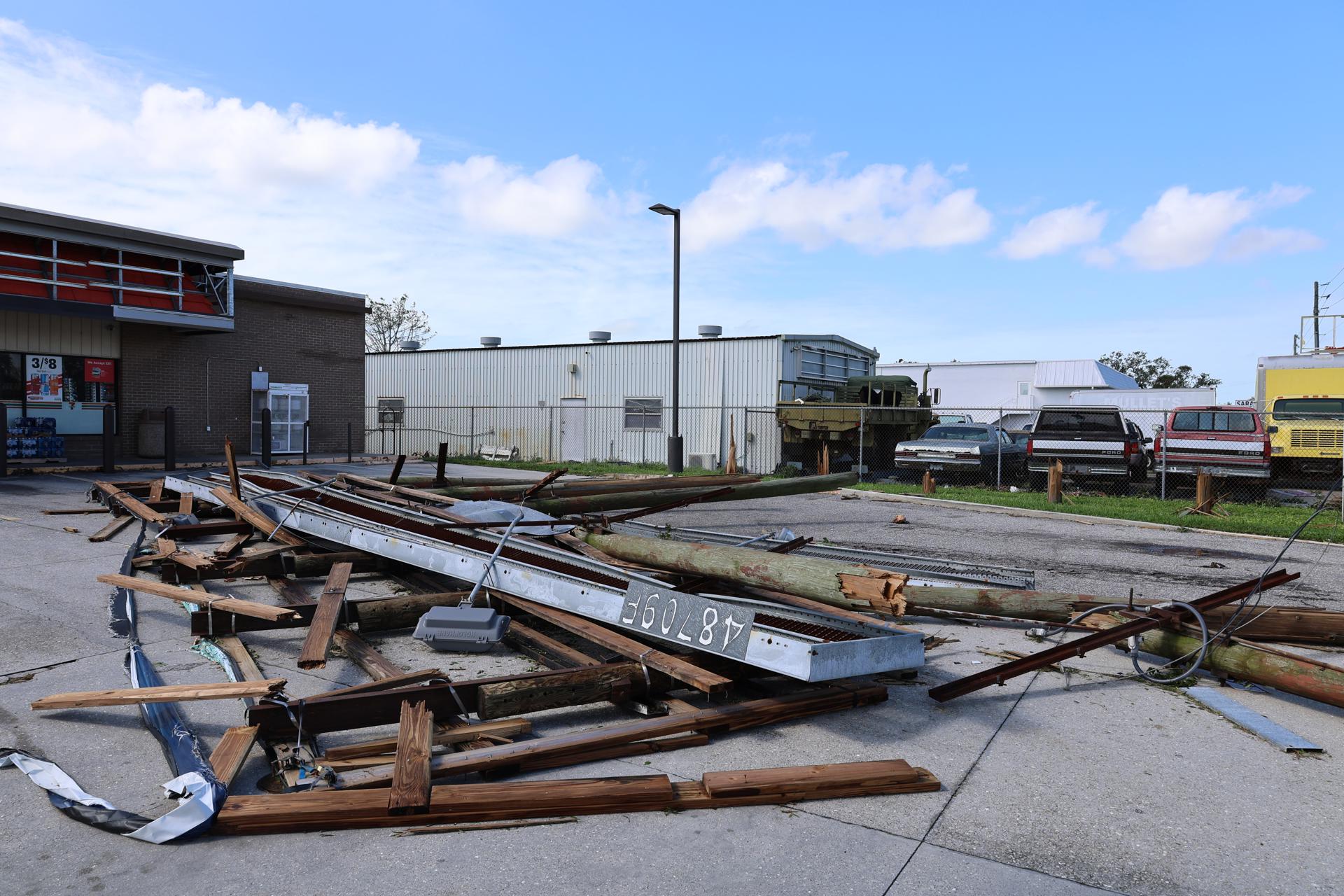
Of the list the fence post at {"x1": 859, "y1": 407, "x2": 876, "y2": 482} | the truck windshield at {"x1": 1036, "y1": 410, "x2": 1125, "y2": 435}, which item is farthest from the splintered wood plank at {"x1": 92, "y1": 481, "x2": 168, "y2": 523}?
the truck windshield at {"x1": 1036, "y1": 410, "x2": 1125, "y2": 435}

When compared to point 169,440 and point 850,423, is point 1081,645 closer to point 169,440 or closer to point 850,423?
point 850,423

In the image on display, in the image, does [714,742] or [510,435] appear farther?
[510,435]

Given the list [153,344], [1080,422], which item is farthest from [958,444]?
[153,344]

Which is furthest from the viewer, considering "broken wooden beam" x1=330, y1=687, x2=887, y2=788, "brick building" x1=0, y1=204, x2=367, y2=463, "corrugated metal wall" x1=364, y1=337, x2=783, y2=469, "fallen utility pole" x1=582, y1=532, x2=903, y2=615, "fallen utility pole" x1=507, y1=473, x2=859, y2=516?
"corrugated metal wall" x1=364, y1=337, x2=783, y2=469

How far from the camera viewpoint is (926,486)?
64.7 ft

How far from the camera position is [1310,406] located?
23.3 metres

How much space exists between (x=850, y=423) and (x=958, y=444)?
3.38 metres

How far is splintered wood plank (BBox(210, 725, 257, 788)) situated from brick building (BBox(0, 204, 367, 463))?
1880cm

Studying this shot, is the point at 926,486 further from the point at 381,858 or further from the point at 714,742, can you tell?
the point at 381,858

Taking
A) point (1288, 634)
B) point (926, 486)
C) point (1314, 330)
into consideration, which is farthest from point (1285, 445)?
point (1314, 330)

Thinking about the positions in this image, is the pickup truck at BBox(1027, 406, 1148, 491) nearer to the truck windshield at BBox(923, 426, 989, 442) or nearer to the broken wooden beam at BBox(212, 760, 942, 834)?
the truck windshield at BBox(923, 426, 989, 442)

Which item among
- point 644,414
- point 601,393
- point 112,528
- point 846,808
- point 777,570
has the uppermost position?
point 601,393

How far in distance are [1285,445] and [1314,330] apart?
47.4 metres

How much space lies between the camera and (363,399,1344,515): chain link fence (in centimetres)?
1936
